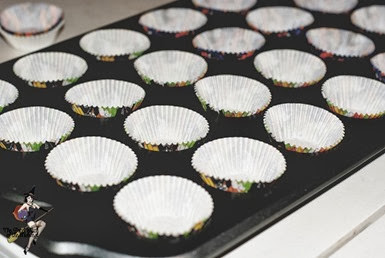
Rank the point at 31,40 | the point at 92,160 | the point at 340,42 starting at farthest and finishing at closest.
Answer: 1. the point at 340,42
2. the point at 31,40
3. the point at 92,160

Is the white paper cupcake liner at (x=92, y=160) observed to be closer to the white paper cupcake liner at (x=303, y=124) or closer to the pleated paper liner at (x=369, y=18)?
the white paper cupcake liner at (x=303, y=124)

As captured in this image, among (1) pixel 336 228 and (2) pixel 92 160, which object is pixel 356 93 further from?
(2) pixel 92 160

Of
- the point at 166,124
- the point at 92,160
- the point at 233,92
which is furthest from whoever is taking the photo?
the point at 233,92

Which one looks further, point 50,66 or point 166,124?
point 50,66

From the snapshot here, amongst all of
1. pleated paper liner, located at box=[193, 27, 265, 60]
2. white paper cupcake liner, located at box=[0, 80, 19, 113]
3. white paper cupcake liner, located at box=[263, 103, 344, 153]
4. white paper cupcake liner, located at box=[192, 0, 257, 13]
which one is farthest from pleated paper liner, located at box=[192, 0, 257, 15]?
white paper cupcake liner, located at box=[0, 80, 19, 113]

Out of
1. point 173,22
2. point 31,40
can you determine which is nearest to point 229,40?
point 173,22

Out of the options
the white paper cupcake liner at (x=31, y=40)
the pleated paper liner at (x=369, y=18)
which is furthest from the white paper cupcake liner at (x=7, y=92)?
the pleated paper liner at (x=369, y=18)

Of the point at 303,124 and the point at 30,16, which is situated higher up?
the point at 30,16
